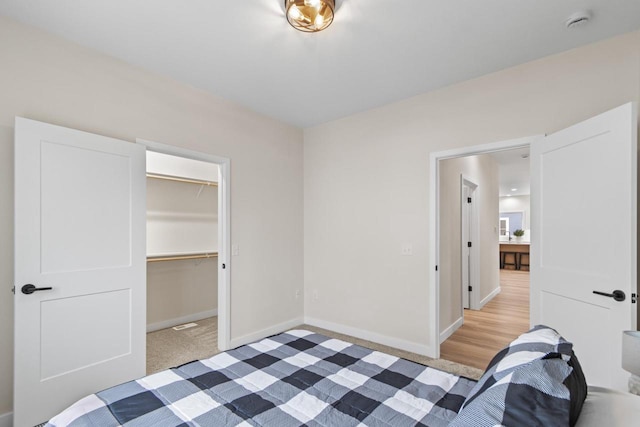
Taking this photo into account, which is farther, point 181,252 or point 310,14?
point 181,252

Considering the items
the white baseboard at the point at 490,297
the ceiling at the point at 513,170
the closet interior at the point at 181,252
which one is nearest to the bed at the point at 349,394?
the closet interior at the point at 181,252

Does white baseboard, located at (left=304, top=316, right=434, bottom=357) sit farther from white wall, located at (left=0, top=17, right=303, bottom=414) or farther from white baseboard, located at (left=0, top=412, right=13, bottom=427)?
white baseboard, located at (left=0, top=412, right=13, bottom=427)

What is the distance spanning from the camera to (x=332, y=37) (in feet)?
7.52

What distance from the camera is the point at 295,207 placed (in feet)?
13.9

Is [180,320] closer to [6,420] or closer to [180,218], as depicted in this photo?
[180,218]

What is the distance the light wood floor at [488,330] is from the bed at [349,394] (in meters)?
2.05

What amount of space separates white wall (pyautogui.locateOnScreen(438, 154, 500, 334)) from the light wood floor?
19 centimetres

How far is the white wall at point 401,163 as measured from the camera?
2.42 meters

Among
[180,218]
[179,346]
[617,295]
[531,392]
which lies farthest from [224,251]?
[617,295]

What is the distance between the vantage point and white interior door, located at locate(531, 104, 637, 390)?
5.95 ft

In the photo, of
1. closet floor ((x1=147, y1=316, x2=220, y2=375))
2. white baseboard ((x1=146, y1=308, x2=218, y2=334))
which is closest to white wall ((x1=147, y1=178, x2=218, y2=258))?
white baseboard ((x1=146, y1=308, x2=218, y2=334))

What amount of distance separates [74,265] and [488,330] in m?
4.43

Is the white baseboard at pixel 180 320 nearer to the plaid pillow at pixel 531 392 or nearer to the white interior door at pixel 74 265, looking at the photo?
the white interior door at pixel 74 265

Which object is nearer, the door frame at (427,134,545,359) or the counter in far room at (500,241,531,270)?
the door frame at (427,134,545,359)
